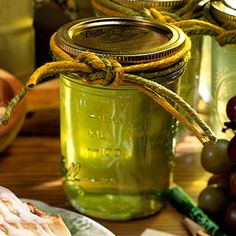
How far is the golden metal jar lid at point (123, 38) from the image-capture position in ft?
2.15

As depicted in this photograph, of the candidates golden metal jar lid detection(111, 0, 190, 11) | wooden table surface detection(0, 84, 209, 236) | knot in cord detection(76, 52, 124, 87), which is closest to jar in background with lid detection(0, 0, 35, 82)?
wooden table surface detection(0, 84, 209, 236)

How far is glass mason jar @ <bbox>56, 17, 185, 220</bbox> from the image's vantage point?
691 mm

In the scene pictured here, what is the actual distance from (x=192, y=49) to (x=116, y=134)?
0.19 m

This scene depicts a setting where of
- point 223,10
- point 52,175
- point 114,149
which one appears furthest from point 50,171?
point 223,10

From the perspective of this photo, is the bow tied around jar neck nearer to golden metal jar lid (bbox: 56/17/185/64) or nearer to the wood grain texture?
golden metal jar lid (bbox: 56/17/185/64)

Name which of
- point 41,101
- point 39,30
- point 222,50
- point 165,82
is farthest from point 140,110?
point 39,30

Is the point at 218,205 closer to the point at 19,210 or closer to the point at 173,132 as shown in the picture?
the point at 173,132

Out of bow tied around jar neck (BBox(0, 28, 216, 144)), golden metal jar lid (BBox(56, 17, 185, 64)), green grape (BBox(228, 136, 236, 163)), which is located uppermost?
golden metal jar lid (BBox(56, 17, 185, 64))

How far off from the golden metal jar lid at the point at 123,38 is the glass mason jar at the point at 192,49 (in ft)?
0.18

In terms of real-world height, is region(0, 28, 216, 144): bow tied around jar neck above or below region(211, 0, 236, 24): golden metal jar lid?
below

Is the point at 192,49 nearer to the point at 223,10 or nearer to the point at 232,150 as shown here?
the point at 223,10

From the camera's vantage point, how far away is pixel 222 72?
2.64ft

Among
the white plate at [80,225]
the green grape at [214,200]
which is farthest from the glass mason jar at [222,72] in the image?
the white plate at [80,225]

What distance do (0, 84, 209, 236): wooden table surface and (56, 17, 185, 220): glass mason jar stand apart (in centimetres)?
2
